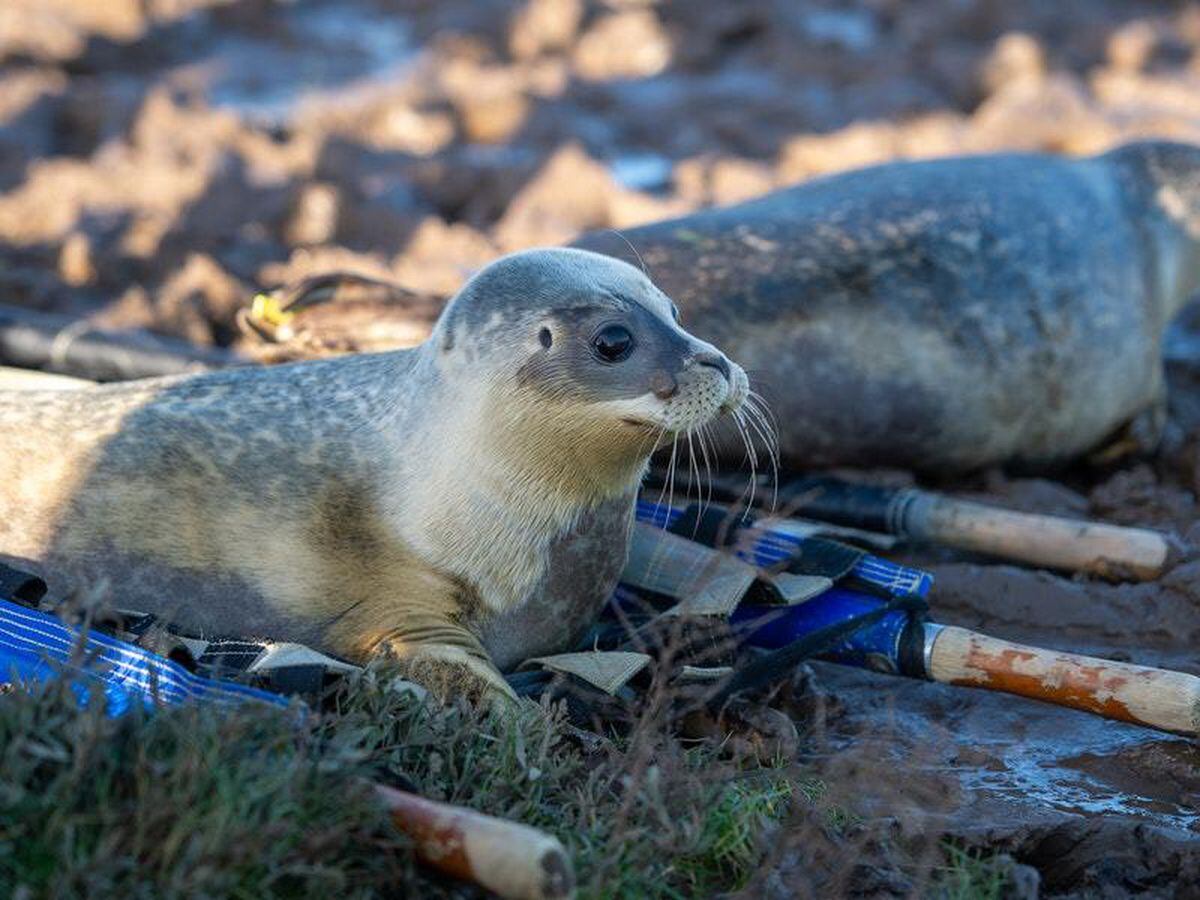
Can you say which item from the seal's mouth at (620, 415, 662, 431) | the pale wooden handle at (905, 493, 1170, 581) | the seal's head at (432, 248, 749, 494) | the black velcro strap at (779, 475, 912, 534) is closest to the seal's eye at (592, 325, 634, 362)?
the seal's head at (432, 248, 749, 494)

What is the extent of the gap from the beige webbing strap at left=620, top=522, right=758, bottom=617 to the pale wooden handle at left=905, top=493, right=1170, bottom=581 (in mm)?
708

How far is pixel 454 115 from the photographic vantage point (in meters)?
7.19

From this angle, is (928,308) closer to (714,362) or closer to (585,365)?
(714,362)

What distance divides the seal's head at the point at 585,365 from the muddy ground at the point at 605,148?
65cm

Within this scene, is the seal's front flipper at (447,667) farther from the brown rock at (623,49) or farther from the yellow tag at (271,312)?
the brown rock at (623,49)

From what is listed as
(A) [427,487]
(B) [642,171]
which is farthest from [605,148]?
(A) [427,487]

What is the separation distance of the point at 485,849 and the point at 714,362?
3.49 ft

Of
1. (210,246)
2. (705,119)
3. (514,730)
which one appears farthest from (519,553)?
(705,119)

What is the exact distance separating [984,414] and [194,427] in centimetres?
219

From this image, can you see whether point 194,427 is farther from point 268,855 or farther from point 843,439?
point 843,439

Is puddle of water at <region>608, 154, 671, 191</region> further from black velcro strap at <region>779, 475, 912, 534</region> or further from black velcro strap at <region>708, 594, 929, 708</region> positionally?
black velcro strap at <region>708, 594, 929, 708</region>

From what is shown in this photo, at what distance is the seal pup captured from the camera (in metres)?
2.90

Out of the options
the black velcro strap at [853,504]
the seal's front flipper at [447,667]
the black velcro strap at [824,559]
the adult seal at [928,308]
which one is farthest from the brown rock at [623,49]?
the seal's front flipper at [447,667]

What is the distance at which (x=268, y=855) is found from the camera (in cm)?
210
